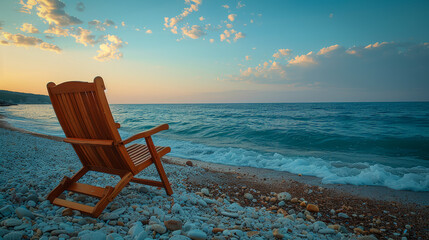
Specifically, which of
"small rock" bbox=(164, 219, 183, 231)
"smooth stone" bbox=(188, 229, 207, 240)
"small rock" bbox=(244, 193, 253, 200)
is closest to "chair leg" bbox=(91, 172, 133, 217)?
"small rock" bbox=(164, 219, 183, 231)

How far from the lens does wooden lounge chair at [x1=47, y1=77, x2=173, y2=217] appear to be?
89.8 inches

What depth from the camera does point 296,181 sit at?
17.5ft

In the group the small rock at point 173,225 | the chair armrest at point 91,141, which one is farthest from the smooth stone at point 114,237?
the chair armrest at point 91,141

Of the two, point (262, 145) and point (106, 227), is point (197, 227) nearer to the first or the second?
point (106, 227)

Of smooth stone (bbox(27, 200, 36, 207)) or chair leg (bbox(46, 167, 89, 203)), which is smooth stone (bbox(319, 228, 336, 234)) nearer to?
chair leg (bbox(46, 167, 89, 203))

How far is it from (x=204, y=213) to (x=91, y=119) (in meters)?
2.00

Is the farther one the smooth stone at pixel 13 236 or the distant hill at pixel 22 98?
the distant hill at pixel 22 98

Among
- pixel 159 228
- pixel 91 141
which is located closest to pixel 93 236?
pixel 159 228

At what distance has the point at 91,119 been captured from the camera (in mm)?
2426

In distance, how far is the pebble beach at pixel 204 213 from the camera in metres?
2.05

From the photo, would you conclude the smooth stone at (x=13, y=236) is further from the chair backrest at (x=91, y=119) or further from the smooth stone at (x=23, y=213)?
the chair backrest at (x=91, y=119)

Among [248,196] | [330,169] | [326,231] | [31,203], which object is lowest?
[330,169]

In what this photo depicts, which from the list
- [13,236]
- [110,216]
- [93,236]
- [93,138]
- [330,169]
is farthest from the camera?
[330,169]

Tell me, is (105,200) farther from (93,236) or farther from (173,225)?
(173,225)
